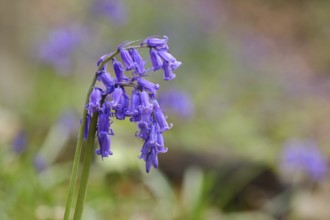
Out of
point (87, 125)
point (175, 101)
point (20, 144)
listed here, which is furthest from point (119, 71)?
point (175, 101)

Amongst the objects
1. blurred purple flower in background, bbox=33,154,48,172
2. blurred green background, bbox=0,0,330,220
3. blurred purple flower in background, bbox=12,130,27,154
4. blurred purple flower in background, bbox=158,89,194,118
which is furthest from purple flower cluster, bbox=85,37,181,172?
blurred purple flower in background, bbox=158,89,194,118

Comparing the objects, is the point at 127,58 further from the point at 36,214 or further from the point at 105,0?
the point at 105,0

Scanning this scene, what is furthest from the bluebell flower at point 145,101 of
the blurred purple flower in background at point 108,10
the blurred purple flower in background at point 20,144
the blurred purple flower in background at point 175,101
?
the blurred purple flower in background at point 108,10

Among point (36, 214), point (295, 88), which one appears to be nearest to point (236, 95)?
point (295, 88)

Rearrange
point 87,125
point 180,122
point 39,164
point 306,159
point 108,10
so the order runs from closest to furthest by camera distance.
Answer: point 87,125
point 39,164
point 306,159
point 108,10
point 180,122

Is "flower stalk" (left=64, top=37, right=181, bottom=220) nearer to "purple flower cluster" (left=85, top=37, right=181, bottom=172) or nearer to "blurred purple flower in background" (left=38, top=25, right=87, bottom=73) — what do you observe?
"purple flower cluster" (left=85, top=37, right=181, bottom=172)

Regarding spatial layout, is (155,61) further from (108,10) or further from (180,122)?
(180,122)
